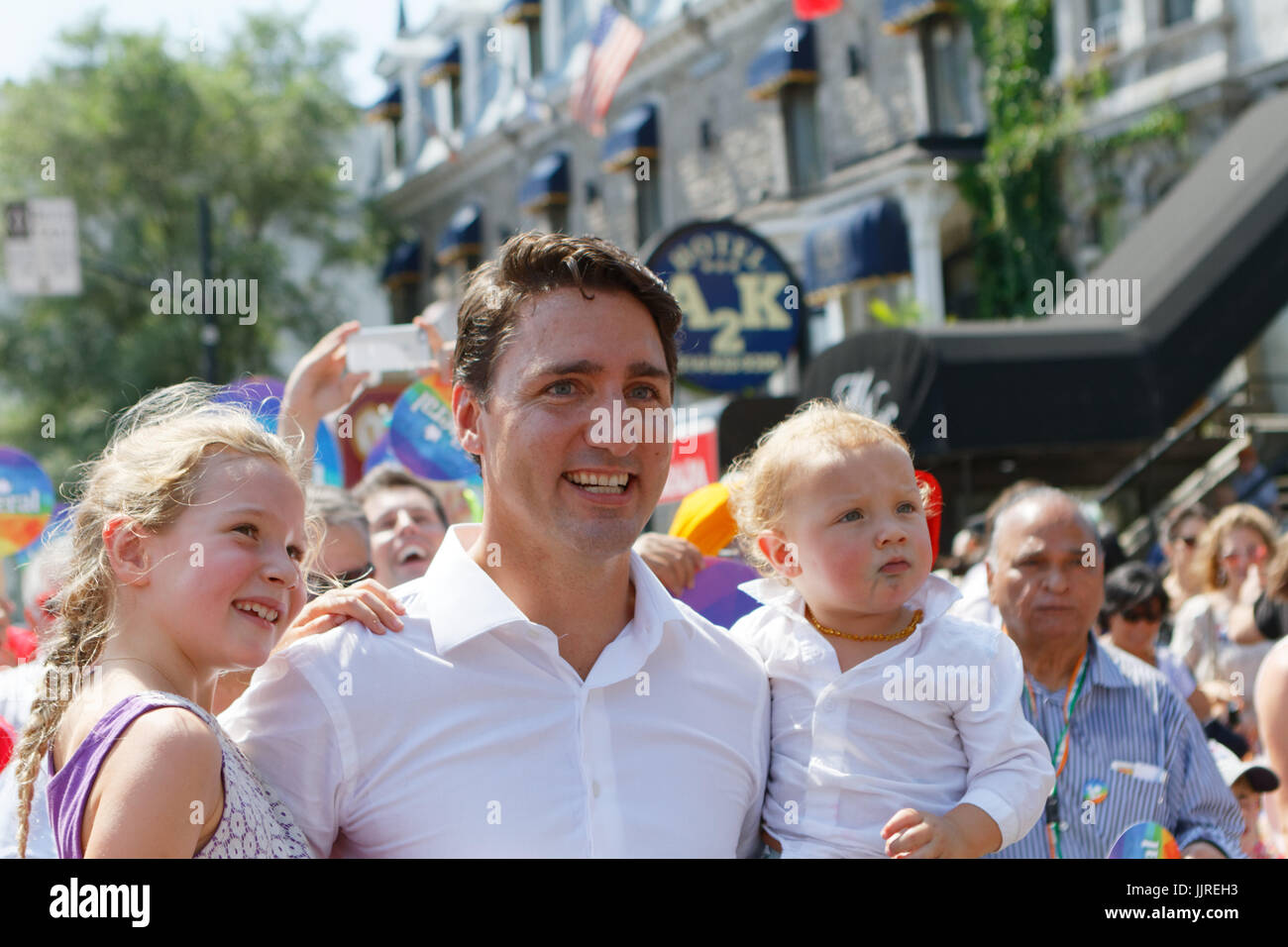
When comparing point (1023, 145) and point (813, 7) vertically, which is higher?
point (813, 7)

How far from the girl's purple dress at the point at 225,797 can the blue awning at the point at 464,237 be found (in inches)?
1151

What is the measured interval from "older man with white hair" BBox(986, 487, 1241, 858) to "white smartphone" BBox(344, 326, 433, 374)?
2.43m

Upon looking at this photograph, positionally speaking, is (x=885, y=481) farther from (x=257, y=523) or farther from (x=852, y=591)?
(x=257, y=523)

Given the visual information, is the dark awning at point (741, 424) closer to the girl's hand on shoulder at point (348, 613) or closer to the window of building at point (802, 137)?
the girl's hand on shoulder at point (348, 613)

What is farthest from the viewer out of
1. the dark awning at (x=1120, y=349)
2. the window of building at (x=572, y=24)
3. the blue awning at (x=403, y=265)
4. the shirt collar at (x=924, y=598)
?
the blue awning at (x=403, y=265)

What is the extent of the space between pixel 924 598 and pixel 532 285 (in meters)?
0.98

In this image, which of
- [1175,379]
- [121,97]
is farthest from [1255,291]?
[121,97]

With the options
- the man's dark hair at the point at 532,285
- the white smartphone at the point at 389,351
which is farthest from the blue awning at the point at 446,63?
the man's dark hair at the point at 532,285

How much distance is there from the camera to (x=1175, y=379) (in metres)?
10.9

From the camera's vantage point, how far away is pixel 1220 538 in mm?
7344

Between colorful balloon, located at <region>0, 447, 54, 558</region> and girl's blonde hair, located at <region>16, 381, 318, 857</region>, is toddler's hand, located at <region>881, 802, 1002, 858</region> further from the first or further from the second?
colorful balloon, located at <region>0, 447, 54, 558</region>

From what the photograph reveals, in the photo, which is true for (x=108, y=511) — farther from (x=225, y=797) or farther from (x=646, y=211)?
(x=646, y=211)

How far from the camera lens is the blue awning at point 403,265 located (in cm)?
3306

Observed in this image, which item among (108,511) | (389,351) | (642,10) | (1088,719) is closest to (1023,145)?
(642,10)
